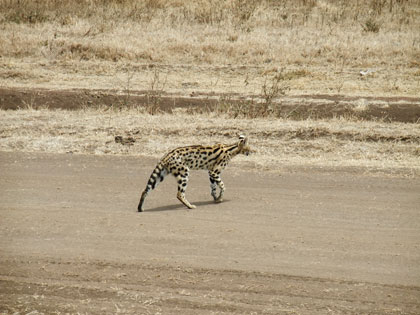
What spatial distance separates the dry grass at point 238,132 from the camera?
15828 millimetres

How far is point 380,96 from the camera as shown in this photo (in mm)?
22875

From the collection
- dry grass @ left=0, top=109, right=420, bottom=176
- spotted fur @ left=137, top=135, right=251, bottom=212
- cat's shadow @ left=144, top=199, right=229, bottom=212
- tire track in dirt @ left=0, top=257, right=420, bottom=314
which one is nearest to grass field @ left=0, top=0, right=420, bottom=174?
dry grass @ left=0, top=109, right=420, bottom=176

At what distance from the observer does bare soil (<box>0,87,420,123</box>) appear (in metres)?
20.2

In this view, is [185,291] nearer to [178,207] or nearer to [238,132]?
[178,207]

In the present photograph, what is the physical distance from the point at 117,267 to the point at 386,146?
9.27m

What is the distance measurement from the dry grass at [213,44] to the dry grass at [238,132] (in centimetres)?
590

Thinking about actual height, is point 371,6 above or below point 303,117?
above

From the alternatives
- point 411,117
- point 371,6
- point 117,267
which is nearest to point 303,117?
point 411,117

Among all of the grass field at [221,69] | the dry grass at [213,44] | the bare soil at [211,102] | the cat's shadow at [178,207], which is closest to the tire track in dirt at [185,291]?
the cat's shadow at [178,207]

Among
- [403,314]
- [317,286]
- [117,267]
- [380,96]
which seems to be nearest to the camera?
[403,314]

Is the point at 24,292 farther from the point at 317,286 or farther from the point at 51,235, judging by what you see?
the point at 317,286

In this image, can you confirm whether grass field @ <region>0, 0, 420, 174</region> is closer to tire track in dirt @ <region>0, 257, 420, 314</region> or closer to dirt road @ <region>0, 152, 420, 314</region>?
dirt road @ <region>0, 152, 420, 314</region>

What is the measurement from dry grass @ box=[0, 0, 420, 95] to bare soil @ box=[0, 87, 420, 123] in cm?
179

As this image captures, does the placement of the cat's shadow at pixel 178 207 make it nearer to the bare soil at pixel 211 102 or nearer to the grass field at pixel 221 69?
the grass field at pixel 221 69
